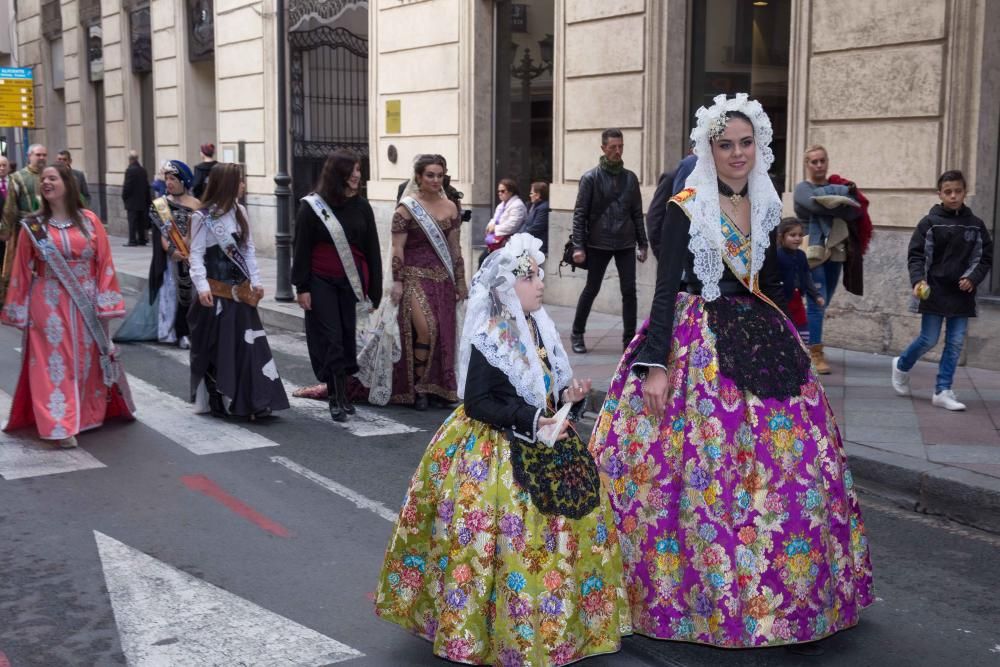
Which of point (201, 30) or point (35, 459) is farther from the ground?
point (201, 30)

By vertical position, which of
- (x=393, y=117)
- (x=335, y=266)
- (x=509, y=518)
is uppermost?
(x=393, y=117)

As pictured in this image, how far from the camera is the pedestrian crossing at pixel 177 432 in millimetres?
6727

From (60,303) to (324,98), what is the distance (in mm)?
13780

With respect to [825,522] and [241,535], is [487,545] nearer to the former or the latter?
[825,522]

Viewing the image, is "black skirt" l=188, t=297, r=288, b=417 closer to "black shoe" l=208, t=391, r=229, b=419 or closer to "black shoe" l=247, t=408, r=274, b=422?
"black shoe" l=247, t=408, r=274, b=422

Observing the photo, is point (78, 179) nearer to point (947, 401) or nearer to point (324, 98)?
point (947, 401)

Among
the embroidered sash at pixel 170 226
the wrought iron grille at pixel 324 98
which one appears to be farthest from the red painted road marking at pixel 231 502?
the wrought iron grille at pixel 324 98

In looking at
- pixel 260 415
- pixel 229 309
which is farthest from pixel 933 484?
pixel 229 309

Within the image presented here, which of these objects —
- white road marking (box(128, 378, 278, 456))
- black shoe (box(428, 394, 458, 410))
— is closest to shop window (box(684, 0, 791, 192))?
black shoe (box(428, 394, 458, 410))

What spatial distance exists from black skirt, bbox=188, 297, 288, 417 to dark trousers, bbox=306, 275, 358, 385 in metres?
0.33

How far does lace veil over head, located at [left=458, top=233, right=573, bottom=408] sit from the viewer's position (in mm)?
3762

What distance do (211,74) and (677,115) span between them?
13563mm

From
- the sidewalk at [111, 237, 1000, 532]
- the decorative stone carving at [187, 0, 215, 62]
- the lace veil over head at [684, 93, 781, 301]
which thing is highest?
the decorative stone carving at [187, 0, 215, 62]

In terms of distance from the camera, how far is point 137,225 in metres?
23.6
